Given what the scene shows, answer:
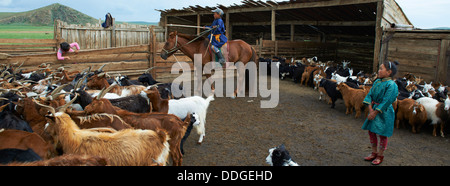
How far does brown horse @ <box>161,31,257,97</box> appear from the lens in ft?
33.5

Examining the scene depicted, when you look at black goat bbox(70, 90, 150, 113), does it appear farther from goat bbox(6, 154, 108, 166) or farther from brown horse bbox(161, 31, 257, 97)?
brown horse bbox(161, 31, 257, 97)

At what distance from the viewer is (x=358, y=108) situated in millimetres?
8000

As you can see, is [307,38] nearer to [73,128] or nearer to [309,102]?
[309,102]

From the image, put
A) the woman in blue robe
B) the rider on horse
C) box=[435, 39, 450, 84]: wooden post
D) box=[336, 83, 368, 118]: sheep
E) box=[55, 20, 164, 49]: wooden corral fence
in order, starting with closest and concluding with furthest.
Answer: the woman in blue robe < box=[336, 83, 368, 118]: sheep < the rider on horse < box=[435, 39, 450, 84]: wooden post < box=[55, 20, 164, 49]: wooden corral fence

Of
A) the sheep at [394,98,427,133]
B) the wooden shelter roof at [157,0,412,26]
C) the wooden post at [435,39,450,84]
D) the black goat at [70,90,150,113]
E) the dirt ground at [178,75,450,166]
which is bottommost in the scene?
the dirt ground at [178,75,450,166]

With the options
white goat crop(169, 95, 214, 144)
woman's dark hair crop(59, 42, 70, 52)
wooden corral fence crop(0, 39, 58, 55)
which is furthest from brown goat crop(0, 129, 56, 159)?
wooden corral fence crop(0, 39, 58, 55)

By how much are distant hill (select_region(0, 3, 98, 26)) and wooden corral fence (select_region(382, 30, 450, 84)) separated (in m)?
70.1

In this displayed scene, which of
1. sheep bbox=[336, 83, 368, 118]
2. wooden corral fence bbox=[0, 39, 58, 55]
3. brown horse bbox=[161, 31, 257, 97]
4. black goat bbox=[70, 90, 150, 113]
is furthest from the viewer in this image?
wooden corral fence bbox=[0, 39, 58, 55]

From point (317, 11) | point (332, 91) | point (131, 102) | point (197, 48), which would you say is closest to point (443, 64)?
point (332, 91)

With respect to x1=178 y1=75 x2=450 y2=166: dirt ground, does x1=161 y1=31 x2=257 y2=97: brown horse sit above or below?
above

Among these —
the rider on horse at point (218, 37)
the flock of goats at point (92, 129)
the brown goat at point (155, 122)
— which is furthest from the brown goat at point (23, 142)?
the rider on horse at point (218, 37)

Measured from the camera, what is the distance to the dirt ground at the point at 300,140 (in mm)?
5312

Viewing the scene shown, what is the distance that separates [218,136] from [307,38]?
66.2ft

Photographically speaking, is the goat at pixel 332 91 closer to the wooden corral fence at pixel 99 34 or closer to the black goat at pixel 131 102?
the black goat at pixel 131 102
